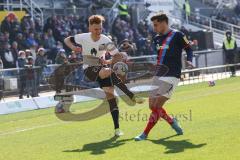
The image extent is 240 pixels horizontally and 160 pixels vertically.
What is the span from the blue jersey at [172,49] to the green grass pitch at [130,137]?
3.62 ft

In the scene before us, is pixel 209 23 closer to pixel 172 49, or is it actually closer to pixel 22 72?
pixel 22 72

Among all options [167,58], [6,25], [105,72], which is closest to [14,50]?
[6,25]

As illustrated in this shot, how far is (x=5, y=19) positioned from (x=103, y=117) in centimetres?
1170

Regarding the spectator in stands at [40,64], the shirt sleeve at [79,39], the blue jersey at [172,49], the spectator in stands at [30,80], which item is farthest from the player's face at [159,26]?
the spectator in stands at [40,64]

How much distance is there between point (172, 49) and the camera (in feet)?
31.3

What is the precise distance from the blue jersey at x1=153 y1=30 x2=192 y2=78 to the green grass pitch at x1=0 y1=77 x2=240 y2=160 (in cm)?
110

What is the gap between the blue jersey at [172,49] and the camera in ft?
31.3

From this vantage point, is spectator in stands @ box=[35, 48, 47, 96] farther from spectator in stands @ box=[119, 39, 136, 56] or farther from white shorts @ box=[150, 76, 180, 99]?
white shorts @ box=[150, 76, 180, 99]

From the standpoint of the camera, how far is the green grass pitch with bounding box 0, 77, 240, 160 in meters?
8.05

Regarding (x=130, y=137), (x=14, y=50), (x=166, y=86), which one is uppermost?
(x=14, y=50)

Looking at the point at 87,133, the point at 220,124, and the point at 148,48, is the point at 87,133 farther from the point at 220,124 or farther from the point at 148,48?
the point at 148,48

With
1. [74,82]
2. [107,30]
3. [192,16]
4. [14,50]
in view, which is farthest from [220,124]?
[192,16]

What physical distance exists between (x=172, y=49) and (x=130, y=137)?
158 cm

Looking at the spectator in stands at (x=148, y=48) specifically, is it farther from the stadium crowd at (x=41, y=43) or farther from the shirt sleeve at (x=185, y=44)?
the shirt sleeve at (x=185, y=44)
